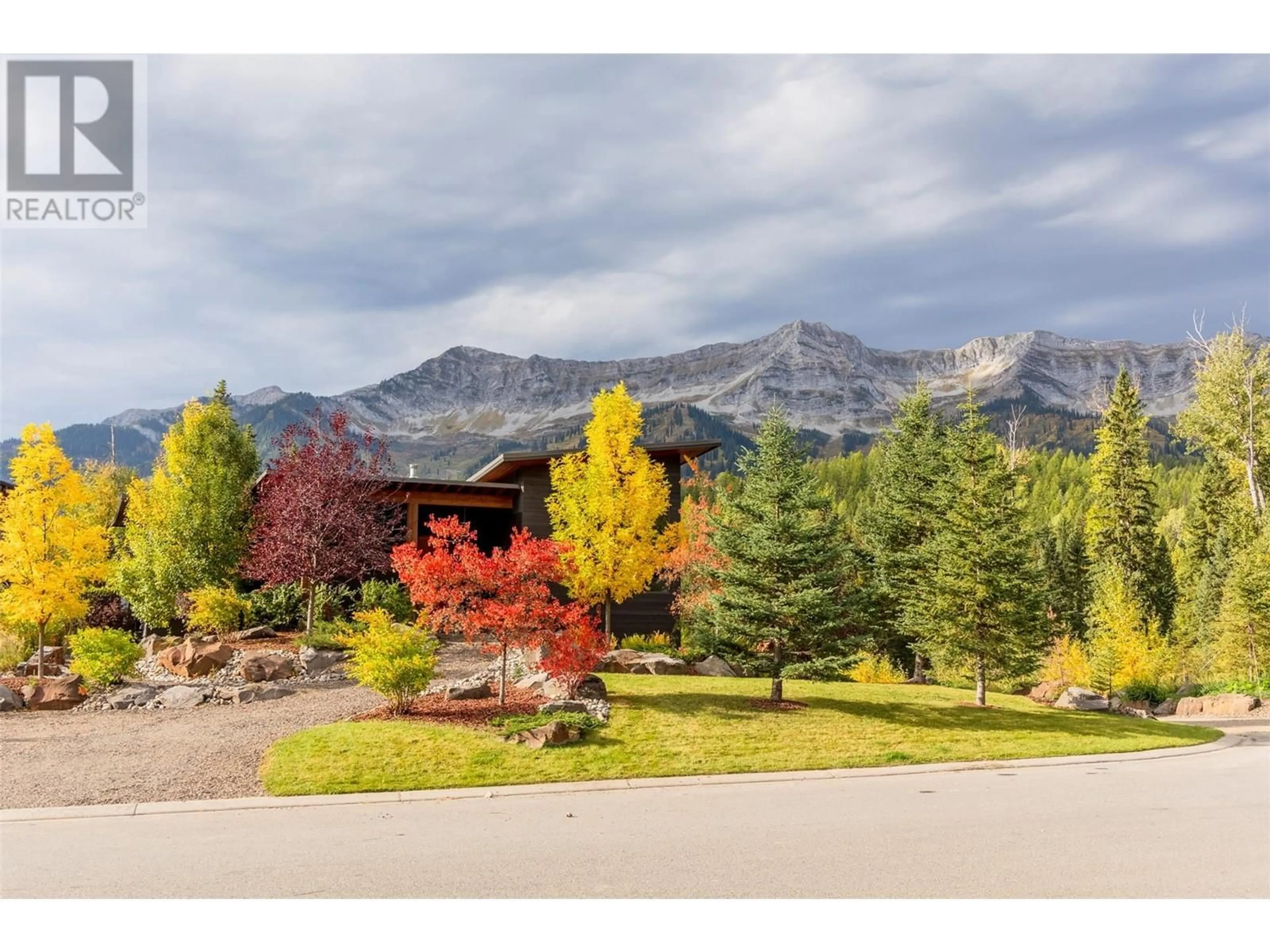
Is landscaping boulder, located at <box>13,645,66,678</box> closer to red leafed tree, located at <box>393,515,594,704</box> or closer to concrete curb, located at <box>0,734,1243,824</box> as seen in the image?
red leafed tree, located at <box>393,515,594,704</box>

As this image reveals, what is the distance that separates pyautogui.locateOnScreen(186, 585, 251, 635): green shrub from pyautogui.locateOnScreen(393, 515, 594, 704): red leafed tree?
11.1m

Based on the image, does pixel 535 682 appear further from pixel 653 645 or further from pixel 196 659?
pixel 196 659

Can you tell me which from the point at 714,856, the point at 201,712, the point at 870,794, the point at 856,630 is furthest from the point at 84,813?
the point at 856,630

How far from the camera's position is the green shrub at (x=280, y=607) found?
2520 cm

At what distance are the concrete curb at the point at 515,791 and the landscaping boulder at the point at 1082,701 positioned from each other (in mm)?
10171

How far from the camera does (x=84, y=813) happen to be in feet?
33.4

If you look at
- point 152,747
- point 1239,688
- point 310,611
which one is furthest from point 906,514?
point 152,747

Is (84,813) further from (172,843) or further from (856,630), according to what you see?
(856,630)

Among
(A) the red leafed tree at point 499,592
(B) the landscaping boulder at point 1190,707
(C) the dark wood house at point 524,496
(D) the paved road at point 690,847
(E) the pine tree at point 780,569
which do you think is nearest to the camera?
(D) the paved road at point 690,847

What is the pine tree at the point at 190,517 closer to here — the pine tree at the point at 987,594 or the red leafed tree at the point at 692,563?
the red leafed tree at the point at 692,563

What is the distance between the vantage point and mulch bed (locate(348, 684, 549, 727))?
14.5m

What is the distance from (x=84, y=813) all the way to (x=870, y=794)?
10245mm

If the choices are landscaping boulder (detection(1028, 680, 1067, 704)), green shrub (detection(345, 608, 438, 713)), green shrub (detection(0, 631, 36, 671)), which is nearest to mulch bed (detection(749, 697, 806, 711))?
green shrub (detection(345, 608, 438, 713))

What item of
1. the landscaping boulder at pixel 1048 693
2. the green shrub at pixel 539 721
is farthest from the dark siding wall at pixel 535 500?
the landscaping boulder at pixel 1048 693
